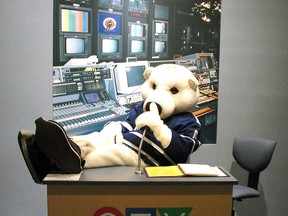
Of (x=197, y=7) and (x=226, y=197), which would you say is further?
(x=197, y=7)

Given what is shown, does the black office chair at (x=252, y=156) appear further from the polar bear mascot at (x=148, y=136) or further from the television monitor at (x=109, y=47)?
the television monitor at (x=109, y=47)

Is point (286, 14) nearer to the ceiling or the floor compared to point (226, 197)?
nearer to the ceiling

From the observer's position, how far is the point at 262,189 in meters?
3.34

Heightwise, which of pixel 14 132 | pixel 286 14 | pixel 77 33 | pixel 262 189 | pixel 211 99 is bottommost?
pixel 262 189

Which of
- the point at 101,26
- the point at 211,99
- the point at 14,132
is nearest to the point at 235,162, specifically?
the point at 211,99

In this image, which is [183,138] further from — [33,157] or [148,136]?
[33,157]

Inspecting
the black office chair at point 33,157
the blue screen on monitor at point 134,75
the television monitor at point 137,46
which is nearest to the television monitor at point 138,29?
the television monitor at point 137,46

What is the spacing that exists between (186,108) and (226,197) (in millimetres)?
813

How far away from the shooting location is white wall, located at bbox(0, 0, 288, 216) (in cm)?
302

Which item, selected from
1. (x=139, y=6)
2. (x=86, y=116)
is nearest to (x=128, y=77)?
(x=86, y=116)

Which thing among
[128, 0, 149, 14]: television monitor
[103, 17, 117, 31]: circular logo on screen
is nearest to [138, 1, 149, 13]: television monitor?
[128, 0, 149, 14]: television monitor

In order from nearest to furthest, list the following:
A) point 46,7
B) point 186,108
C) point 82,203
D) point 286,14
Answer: point 82,203, point 186,108, point 46,7, point 286,14

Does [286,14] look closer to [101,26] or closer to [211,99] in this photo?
[211,99]

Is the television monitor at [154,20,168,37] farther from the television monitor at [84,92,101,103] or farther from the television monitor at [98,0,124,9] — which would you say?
the television monitor at [84,92,101,103]
